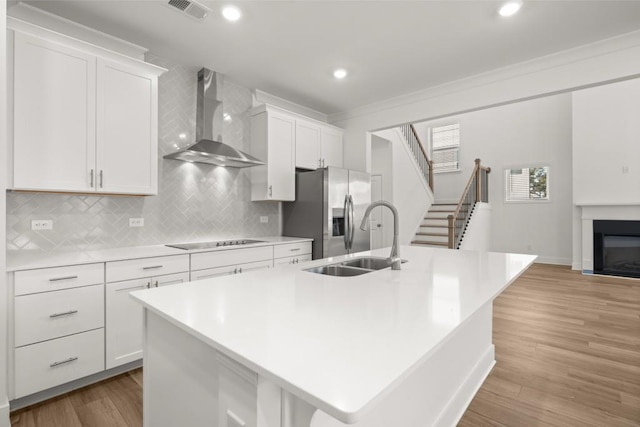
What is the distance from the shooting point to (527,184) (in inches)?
296

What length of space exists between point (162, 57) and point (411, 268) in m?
3.19

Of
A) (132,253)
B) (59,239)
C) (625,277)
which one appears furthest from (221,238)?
(625,277)

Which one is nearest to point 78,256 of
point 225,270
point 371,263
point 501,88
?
point 225,270

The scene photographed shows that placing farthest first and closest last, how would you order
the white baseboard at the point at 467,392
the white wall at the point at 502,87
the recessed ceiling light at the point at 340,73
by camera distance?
the recessed ceiling light at the point at 340,73 → the white wall at the point at 502,87 → the white baseboard at the point at 467,392

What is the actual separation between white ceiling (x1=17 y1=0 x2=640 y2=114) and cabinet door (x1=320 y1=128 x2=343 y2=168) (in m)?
0.99

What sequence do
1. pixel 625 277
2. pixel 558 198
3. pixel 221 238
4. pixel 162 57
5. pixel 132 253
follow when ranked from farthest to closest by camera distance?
pixel 558 198, pixel 625 277, pixel 221 238, pixel 162 57, pixel 132 253

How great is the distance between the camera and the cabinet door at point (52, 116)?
86.9 inches

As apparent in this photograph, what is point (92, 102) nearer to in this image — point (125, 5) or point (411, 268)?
point (125, 5)

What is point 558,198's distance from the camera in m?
7.06

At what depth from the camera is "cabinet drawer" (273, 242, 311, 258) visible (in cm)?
360

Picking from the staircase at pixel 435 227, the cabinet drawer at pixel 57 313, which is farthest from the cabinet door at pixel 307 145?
the staircase at pixel 435 227

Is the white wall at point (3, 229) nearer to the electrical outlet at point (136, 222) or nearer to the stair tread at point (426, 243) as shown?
the electrical outlet at point (136, 222)

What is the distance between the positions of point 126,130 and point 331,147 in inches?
108

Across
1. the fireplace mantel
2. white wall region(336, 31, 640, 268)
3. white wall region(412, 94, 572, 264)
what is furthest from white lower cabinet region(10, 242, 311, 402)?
white wall region(412, 94, 572, 264)
